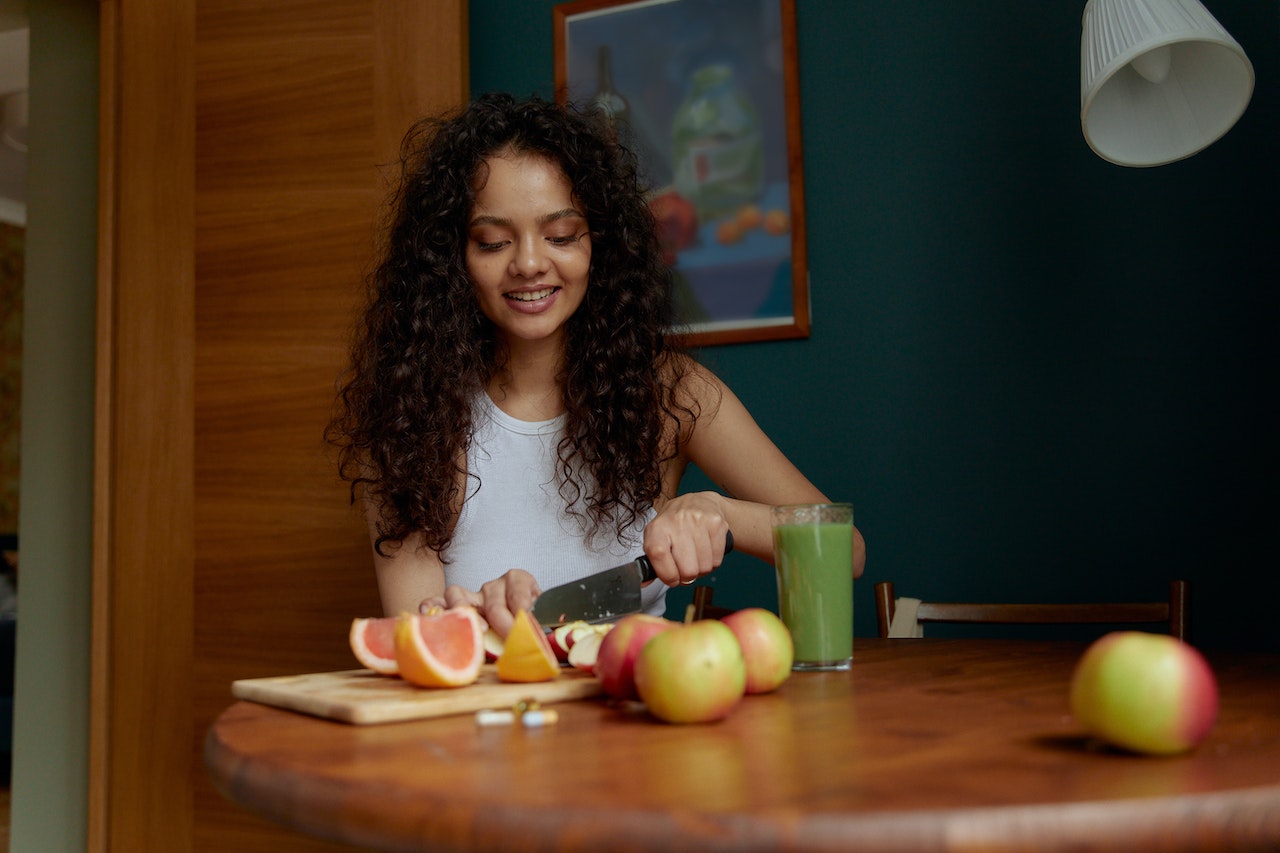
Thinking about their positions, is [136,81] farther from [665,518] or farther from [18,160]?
[18,160]

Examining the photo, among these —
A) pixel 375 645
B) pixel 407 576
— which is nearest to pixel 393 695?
pixel 375 645

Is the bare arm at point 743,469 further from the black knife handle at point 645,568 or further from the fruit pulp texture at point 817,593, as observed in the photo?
the fruit pulp texture at point 817,593

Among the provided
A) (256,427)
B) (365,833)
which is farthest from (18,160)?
(365,833)

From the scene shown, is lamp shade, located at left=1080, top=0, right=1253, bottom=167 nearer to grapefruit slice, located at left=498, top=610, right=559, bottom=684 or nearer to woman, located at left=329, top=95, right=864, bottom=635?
woman, located at left=329, top=95, right=864, bottom=635

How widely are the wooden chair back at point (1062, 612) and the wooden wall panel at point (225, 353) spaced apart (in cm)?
121

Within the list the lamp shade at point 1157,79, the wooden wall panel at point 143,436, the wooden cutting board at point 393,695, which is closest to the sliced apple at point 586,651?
the wooden cutting board at point 393,695

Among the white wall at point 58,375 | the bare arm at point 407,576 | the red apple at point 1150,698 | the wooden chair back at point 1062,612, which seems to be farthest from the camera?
the white wall at point 58,375

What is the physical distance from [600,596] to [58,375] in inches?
94.7

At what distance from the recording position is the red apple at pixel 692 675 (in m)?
0.77

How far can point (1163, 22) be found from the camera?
159 centimetres

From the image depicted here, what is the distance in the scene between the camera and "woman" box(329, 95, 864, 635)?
172 centimetres

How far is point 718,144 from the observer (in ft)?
8.38

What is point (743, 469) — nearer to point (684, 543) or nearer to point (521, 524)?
point (521, 524)

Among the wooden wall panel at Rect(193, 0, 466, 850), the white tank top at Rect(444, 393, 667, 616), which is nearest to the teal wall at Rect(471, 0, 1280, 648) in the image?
the white tank top at Rect(444, 393, 667, 616)
